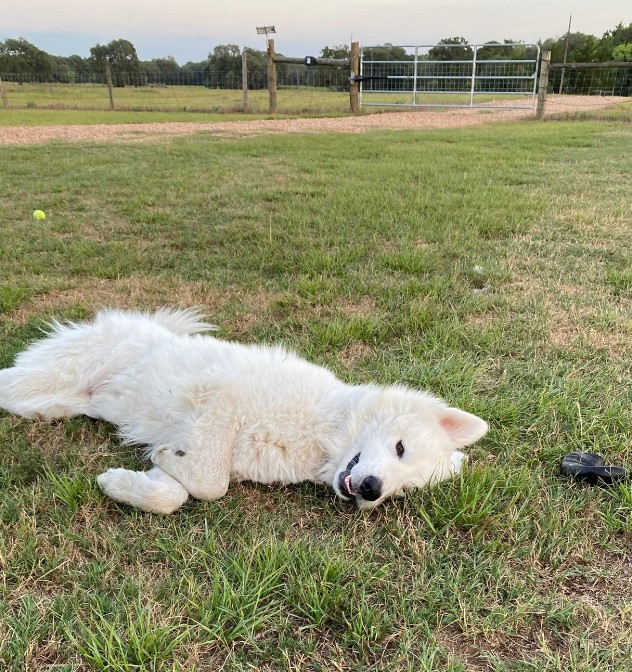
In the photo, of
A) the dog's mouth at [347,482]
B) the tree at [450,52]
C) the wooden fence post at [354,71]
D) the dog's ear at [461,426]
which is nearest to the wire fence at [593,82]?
the tree at [450,52]

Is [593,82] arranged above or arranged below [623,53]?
below

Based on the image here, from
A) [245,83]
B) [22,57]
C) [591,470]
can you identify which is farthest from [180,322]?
[22,57]

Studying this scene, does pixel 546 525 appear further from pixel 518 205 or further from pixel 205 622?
pixel 518 205

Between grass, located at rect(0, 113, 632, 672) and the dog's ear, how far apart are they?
0.32ft

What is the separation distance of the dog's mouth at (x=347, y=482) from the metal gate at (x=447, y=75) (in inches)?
762

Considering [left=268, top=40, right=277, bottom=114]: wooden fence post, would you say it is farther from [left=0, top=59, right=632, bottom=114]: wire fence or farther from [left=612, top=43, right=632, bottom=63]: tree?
[left=612, top=43, right=632, bottom=63]: tree

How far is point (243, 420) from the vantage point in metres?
1.96

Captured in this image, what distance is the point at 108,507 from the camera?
1797 mm

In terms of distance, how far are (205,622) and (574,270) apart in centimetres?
355

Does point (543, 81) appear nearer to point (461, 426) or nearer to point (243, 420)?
point (461, 426)

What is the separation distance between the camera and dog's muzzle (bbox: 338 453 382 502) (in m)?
1.73

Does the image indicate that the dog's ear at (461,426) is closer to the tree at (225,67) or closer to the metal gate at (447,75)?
the metal gate at (447,75)

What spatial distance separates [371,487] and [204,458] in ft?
1.86

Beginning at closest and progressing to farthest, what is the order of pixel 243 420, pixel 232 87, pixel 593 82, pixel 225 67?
pixel 243 420, pixel 593 82, pixel 232 87, pixel 225 67
